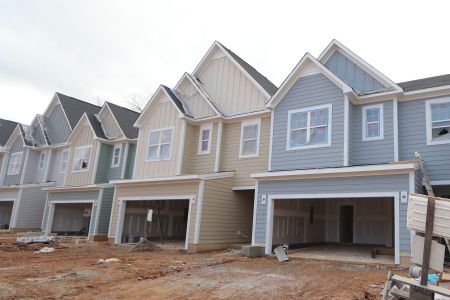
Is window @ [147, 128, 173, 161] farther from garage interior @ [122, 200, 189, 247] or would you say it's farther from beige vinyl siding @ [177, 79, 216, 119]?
garage interior @ [122, 200, 189, 247]

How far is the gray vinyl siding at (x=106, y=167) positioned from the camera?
933 inches

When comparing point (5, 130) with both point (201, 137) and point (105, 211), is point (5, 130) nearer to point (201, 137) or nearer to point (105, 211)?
point (105, 211)

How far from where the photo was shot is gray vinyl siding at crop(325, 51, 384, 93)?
14875 millimetres

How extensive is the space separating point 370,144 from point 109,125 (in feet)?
56.6

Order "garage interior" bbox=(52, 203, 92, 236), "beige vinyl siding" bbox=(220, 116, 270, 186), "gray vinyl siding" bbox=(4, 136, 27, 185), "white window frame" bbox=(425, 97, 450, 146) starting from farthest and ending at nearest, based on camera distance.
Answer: "gray vinyl siding" bbox=(4, 136, 27, 185) < "garage interior" bbox=(52, 203, 92, 236) < "beige vinyl siding" bbox=(220, 116, 270, 186) < "white window frame" bbox=(425, 97, 450, 146)

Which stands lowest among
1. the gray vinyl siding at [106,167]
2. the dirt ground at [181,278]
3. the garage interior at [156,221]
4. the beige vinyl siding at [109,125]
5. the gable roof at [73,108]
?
the dirt ground at [181,278]

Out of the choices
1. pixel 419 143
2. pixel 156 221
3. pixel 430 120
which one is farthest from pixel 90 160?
pixel 430 120

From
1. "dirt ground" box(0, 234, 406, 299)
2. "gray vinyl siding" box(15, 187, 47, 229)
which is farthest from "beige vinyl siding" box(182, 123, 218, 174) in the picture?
"gray vinyl siding" box(15, 187, 47, 229)

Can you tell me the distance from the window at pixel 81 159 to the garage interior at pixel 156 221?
5696mm

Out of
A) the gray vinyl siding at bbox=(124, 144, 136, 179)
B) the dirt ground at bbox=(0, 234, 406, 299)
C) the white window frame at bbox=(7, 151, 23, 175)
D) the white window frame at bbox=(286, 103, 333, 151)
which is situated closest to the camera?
the dirt ground at bbox=(0, 234, 406, 299)

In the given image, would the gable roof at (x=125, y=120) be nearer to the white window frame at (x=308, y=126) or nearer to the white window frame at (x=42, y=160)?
the white window frame at (x=42, y=160)

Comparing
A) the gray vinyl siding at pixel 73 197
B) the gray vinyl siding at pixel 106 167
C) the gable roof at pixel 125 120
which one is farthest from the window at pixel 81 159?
the gable roof at pixel 125 120

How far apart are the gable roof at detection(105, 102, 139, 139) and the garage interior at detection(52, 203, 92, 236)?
601 centimetres

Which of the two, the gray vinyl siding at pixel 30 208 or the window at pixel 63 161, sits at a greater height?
the window at pixel 63 161
